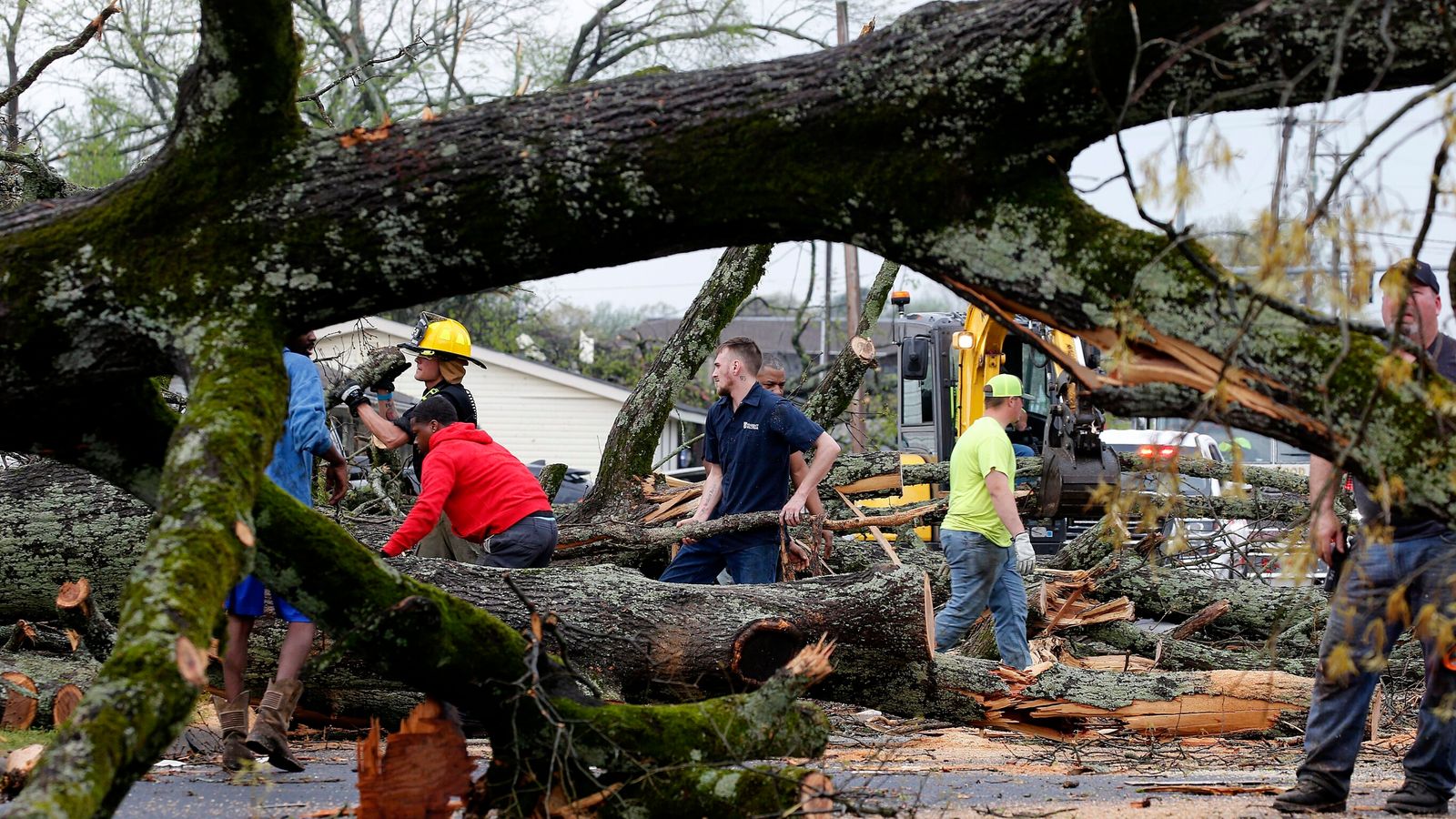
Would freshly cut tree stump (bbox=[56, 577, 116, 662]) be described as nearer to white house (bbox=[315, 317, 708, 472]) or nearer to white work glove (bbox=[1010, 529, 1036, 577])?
white work glove (bbox=[1010, 529, 1036, 577])

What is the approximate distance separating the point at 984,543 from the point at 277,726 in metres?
4.49

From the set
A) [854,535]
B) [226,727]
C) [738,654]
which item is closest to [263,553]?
[226,727]

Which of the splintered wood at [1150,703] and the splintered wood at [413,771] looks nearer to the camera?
the splintered wood at [413,771]

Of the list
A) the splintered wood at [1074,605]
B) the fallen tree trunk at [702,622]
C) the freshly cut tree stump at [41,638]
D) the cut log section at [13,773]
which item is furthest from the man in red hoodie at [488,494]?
the splintered wood at [1074,605]

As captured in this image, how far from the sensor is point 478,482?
6746 millimetres

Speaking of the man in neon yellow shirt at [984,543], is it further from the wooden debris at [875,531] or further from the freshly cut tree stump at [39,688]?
the freshly cut tree stump at [39,688]

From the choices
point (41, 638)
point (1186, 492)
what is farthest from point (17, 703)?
point (1186, 492)

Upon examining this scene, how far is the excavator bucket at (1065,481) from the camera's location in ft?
37.0

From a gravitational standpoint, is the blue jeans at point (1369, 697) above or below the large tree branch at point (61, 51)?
below

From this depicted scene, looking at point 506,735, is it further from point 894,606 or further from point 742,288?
point 742,288

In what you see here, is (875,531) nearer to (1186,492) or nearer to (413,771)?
(1186,492)

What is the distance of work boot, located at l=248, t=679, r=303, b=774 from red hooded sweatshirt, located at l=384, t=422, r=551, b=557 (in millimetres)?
1263

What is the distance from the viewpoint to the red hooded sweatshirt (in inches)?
258

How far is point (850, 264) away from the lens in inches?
1104
